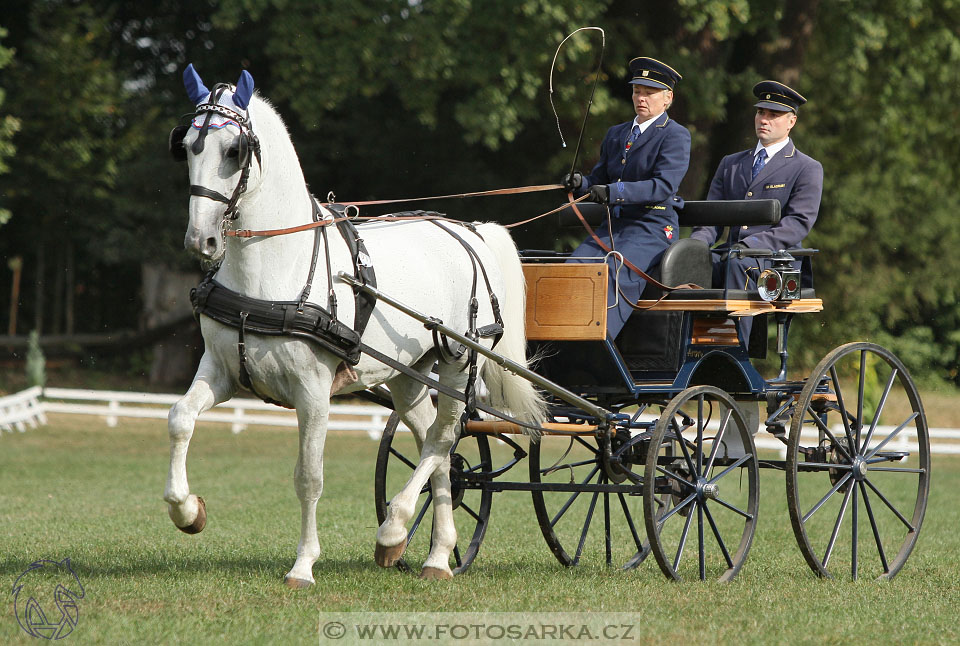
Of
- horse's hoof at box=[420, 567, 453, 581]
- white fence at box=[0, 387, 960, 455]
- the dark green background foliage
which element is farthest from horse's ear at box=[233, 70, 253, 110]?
white fence at box=[0, 387, 960, 455]

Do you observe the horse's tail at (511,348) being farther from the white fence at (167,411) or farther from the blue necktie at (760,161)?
the white fence at (167,411)

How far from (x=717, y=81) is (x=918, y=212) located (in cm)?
970

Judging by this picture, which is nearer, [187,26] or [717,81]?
[717,81]

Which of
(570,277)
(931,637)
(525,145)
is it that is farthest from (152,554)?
(525,145)

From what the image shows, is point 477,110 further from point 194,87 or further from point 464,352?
point 194,87

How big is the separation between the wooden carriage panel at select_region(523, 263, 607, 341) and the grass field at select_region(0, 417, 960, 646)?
1394mm

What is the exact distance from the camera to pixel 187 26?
24.6 meters

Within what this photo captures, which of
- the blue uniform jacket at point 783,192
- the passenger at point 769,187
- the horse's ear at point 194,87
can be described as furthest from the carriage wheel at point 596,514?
the horse's ear at point 194,87

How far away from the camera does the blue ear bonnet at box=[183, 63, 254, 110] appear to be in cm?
568

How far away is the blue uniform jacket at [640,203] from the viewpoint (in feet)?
23.5

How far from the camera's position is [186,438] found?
5.77 metres

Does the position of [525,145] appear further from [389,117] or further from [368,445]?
[368,445]

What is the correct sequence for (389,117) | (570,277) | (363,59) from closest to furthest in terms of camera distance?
(570,277) → (363,59) → (389,117)

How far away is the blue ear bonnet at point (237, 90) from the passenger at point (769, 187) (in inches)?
124
